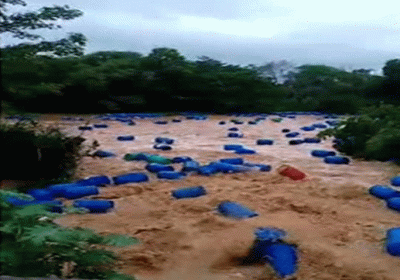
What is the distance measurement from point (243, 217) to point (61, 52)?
2330 millimetres

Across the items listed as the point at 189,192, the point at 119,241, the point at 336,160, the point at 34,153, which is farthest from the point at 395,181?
the point at 119,241

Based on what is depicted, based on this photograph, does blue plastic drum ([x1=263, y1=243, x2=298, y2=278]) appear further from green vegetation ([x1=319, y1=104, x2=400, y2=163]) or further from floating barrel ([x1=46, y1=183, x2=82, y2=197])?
green vegetation ([x1=319, y1=104, x2=400, y2=163])

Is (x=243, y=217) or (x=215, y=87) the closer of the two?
(x=243, y=217)

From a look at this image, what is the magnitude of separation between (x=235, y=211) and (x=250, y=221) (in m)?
0.19

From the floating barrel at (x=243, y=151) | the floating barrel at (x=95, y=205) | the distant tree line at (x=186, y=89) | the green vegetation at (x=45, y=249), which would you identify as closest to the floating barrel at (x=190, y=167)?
the floating barrel at (x=243, y=151)

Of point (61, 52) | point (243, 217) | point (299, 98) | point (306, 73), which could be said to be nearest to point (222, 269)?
point (243, 217)

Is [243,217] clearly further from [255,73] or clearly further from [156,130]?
[255,73]

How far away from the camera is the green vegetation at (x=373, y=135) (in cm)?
690

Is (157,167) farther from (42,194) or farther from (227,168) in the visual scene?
(42,194)

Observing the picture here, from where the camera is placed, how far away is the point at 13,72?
5.81 feet

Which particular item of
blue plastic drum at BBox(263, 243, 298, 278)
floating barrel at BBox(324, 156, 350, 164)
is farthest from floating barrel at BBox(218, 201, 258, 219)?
floating barrel at BBox(324, 156, 350, 164)

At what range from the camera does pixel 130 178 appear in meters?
5.45

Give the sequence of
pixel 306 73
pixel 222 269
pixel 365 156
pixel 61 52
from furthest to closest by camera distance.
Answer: pixel 306 73
pixel 365 156
pixel 61 52
pixel 222 269

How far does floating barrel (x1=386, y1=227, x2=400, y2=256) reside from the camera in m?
3.34
